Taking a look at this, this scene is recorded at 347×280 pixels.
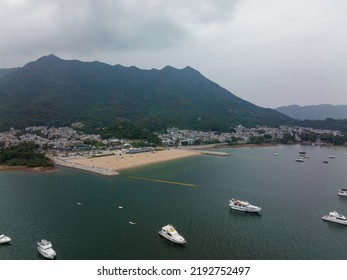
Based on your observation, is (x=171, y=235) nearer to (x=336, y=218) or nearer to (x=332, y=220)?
(x=332, y=220)

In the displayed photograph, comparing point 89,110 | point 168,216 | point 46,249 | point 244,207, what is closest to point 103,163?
point 168,216

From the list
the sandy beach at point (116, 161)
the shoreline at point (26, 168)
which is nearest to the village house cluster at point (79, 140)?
the sandy beach at point (116, 161)

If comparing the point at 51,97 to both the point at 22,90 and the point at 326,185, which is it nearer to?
the point at 22,90

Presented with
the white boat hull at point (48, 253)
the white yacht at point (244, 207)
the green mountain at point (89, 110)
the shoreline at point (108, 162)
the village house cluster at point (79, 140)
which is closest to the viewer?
the white boat hull at point (48, 253)

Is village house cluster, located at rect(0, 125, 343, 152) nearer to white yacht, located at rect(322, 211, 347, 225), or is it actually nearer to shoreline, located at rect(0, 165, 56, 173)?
shoreline, located at rect(0, 165, 56, 173)

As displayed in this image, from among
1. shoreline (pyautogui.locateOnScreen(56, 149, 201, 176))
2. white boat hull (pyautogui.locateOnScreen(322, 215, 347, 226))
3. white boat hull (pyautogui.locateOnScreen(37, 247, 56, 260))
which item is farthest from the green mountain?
white boat hull (pyautogui.locateOnScreen(37, 247, 56, 260))

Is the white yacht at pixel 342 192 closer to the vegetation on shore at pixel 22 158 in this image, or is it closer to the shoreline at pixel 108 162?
the shoreline at pixel 108 162
